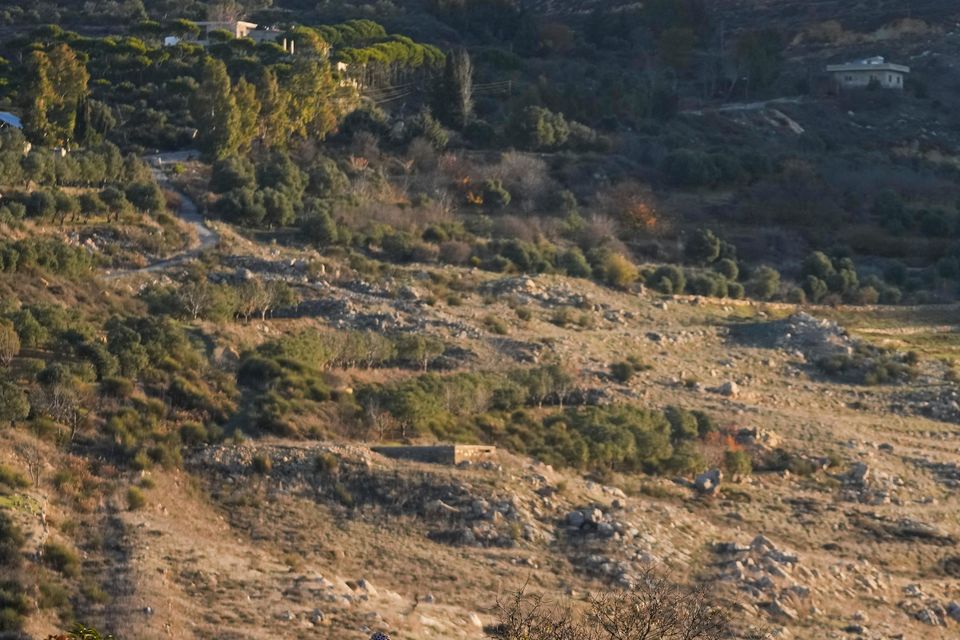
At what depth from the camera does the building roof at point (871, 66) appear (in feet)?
210

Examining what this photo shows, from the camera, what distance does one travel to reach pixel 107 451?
19.6 m

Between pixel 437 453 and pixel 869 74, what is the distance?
47308 mm

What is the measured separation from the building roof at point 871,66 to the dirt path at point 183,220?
3046 centimetres

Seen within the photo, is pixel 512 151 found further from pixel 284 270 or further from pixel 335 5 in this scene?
pixel 335 5

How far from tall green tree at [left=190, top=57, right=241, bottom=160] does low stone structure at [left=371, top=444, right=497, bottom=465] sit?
70.8ft

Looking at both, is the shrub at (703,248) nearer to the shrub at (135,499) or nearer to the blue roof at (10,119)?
the blue roof at (10,119)

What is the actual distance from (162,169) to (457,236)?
7661mm

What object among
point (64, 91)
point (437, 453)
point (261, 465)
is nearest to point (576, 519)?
point (437, 453)

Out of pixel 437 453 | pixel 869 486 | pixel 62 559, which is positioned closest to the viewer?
pixel 62 559

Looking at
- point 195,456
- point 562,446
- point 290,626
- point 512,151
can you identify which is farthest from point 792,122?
point 290,626

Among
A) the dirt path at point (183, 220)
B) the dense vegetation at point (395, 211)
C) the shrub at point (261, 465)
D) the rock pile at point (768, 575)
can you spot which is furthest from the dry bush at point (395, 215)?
the rock pile at point (768, 575)

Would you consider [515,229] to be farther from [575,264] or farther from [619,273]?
[619,273]

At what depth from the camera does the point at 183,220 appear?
35312mm

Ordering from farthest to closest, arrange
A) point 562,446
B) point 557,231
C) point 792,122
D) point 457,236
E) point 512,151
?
point 792,122, point 512,151, point 557,231, point 457,236, point 562,446
